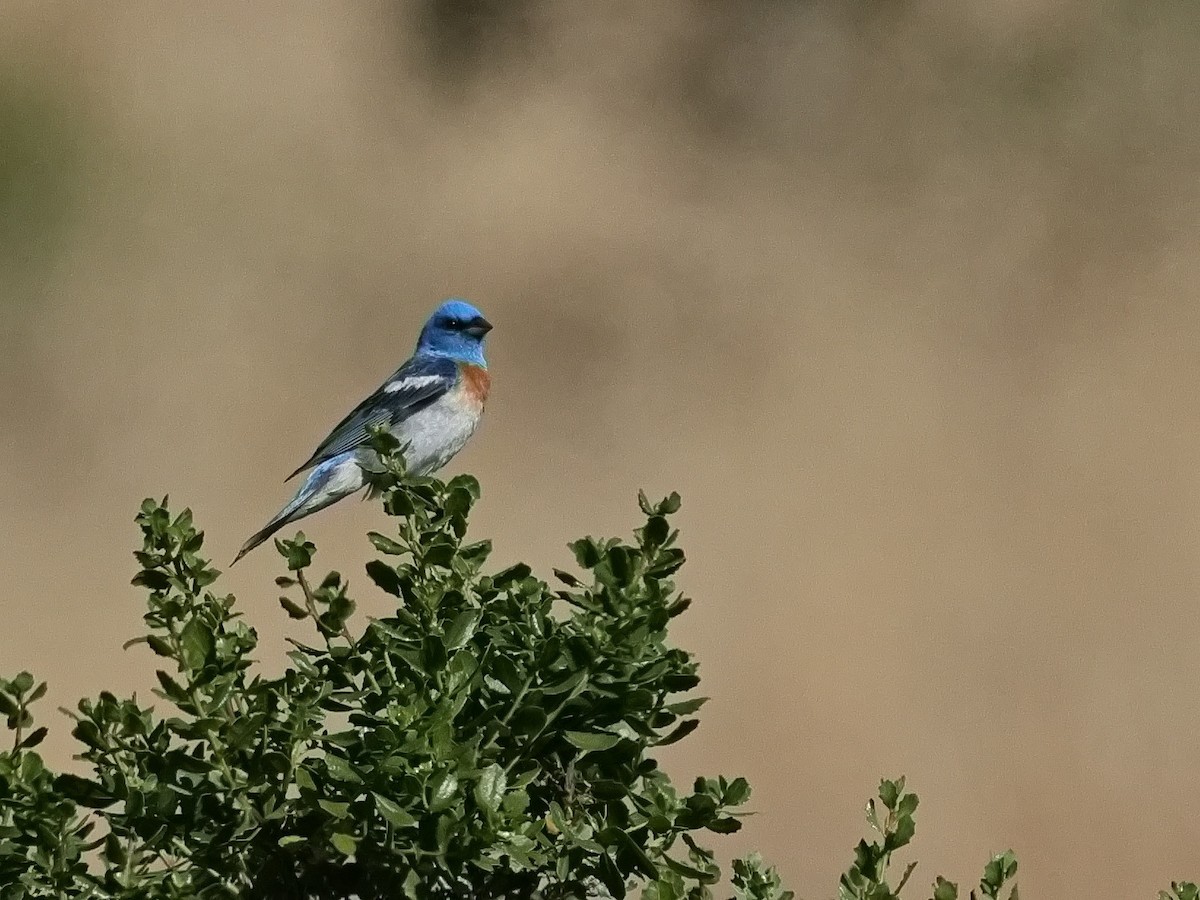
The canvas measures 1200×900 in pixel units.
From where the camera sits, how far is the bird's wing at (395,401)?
2.01m

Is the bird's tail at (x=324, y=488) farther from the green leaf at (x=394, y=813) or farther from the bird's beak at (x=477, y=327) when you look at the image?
the green leaf at (x=394, y=813)

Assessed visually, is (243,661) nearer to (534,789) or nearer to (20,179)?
(534,789)

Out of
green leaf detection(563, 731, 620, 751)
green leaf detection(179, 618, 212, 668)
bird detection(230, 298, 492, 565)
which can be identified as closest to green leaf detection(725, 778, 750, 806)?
green leaf detection(563, 731, 620, 751)

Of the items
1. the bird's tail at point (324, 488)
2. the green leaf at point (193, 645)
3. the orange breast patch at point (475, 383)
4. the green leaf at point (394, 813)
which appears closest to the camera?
the green leaf at point (394, 813)

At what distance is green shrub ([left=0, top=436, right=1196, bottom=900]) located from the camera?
2.87ft

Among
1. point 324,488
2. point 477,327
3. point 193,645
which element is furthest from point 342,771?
point 477,327

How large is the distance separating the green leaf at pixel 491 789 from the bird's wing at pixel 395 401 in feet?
3.84

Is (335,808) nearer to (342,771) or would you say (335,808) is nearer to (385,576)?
(342,771)

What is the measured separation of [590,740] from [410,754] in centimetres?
12

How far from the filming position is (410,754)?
2.81 feet

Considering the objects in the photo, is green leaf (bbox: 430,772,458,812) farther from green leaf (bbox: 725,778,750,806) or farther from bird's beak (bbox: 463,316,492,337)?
bird's beak (bbox: 463,316,492,337)

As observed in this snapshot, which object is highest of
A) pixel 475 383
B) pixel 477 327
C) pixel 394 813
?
pixel 477 327

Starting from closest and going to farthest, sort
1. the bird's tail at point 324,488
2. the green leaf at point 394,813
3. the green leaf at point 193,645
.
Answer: the green leaf at point 394,813 < the green leaf at point 193,645 < the bird's tail at point 324,488

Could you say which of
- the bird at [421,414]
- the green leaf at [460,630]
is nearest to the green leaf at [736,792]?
the green leaf at [460,630]
